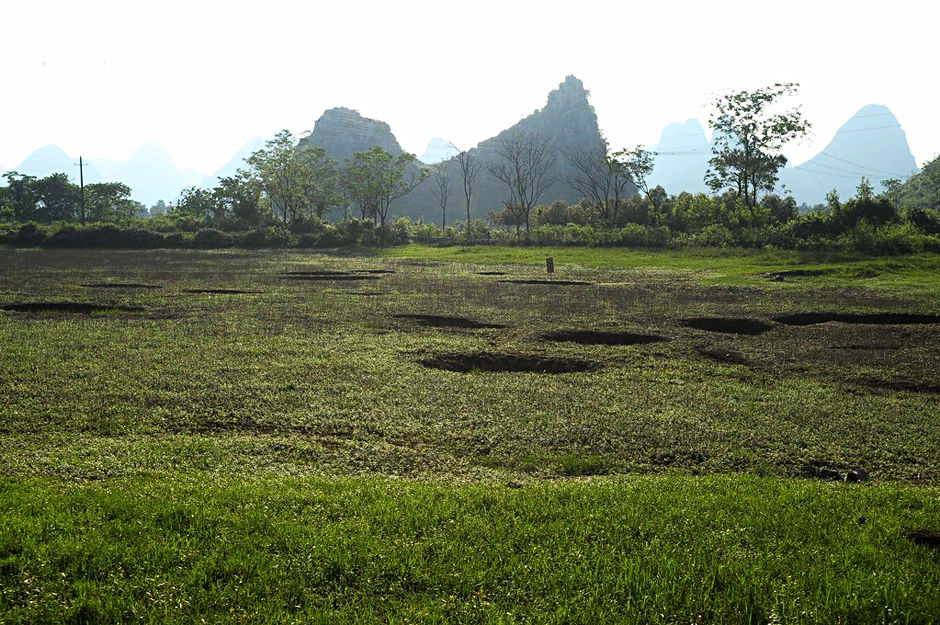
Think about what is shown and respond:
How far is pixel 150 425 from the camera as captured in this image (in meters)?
8.27

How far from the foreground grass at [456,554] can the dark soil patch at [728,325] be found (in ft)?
35.1

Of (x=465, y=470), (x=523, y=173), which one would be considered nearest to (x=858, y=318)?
(x=465, y=470)

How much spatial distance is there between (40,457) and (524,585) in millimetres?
5266

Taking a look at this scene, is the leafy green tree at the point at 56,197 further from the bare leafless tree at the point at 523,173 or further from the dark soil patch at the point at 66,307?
the dark soil patch at the point at 66,307

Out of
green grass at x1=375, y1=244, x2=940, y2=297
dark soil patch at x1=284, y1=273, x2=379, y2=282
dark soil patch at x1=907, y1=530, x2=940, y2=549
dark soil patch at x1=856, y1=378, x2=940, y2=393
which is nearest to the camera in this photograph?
dark soil patch at x1=907, y1=530, x2=940, y2=549

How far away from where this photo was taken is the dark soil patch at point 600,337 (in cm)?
1498

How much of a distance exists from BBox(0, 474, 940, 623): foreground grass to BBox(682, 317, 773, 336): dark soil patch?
10.7 meters

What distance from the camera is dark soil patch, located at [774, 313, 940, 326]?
17578 mm

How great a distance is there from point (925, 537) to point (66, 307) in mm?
20081

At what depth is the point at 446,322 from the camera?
17.8 meters

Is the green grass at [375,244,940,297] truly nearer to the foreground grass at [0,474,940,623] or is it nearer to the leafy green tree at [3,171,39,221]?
the foreground grass at [0,474,940,623]

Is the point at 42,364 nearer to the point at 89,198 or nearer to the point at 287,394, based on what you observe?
the point at 287,394

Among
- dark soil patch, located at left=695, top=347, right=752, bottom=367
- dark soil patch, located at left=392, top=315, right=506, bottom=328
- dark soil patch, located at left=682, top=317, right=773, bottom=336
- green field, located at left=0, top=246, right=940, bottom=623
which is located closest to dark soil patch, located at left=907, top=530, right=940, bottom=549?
green field, located at left=0, top=246, right=940, bottom=623

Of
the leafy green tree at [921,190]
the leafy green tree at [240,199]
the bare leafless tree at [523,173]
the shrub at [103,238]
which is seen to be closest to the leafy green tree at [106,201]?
the leafy green tree at [240,199]
